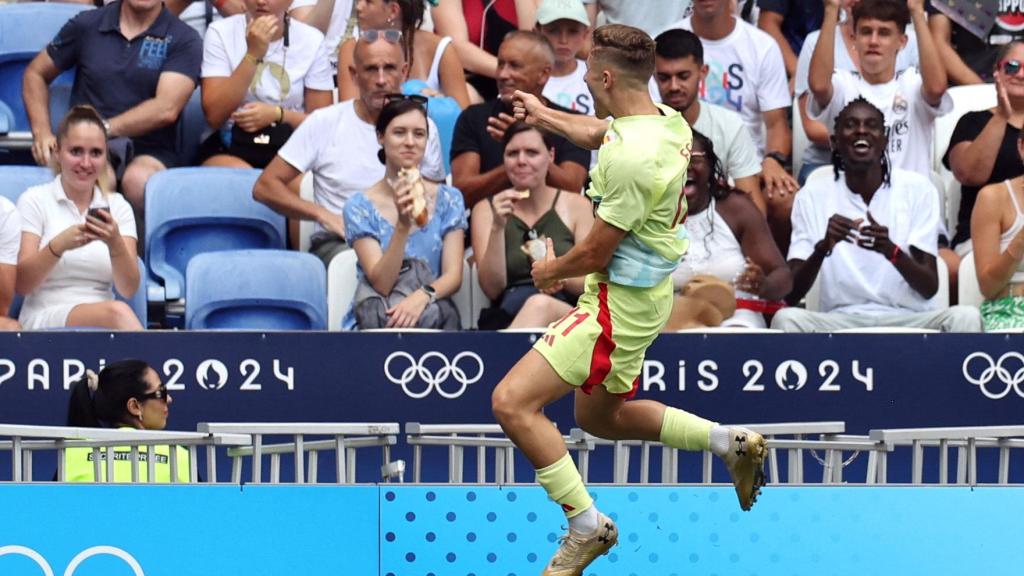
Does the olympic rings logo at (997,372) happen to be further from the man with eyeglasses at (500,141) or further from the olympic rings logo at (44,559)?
the olympic rings logo at (44,559)

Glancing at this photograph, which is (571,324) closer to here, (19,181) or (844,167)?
(844,167)

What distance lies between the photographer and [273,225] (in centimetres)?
998

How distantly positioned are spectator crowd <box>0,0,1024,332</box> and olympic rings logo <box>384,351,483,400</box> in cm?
27

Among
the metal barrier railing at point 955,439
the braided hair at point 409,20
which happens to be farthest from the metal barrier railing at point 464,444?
the braided hair at point 409,20

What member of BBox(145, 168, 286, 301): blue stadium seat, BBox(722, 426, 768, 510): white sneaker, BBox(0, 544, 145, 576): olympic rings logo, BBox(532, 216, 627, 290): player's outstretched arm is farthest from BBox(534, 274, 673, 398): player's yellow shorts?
BBox(145, 168, 286, 301): blue stadium seat

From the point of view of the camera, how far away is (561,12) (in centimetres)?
1032

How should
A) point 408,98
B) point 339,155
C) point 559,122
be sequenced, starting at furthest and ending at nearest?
point 339,155, point 408,98, point 559,122

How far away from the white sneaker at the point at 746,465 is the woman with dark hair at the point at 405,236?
3.12 metres

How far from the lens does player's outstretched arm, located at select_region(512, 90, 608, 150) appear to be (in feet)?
20.7

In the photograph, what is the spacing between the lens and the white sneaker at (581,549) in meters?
6.10

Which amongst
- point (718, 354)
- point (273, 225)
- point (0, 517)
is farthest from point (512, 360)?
point (0, 517)

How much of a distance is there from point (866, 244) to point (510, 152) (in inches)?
73.4

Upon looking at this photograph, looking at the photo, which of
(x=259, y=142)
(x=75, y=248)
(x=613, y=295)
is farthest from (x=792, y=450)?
(x=259, y=142)

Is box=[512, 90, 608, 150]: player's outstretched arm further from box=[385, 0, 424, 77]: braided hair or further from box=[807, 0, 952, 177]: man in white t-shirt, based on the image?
box=[807, 0, 952, 177]: man in white t-shirt
